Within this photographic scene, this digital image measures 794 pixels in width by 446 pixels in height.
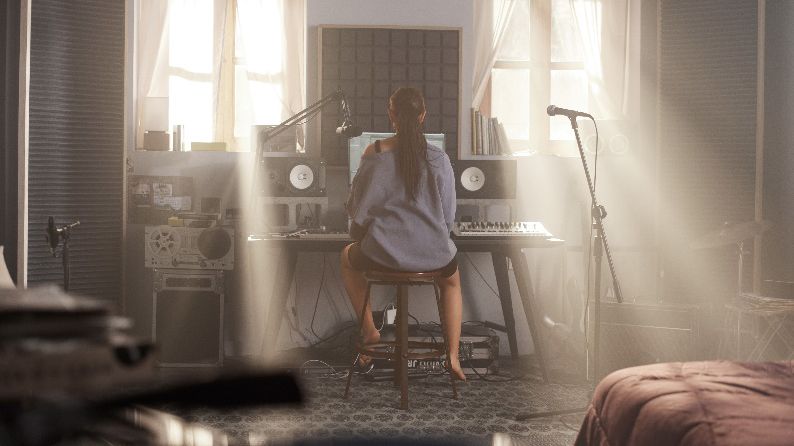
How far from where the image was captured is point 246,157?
4469mm

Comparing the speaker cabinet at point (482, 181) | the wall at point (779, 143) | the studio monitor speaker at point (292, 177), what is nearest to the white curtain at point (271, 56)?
the studio monitor speaker at point (292, 177)

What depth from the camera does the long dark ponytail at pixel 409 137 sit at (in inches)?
128

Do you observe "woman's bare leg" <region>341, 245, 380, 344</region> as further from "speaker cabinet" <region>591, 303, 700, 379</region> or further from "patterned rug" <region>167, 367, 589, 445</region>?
"speaker cabinet" <region>591, 303, 700, 379</region>

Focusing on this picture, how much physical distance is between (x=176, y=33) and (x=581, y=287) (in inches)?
111

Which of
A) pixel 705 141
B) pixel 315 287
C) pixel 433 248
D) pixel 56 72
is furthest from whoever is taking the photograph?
pixel 315 287

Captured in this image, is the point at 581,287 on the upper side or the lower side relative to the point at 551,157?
lower

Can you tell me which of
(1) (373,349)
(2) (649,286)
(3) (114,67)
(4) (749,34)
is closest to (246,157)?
(3) (114,67)

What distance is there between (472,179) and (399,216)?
1031 millimetres

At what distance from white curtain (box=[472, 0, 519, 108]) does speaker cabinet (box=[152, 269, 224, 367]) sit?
6.25ft

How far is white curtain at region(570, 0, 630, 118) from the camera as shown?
470cm

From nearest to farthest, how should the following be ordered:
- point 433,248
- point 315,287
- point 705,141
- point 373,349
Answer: point 433,248
point 373,349
point 705,141
point 315,287

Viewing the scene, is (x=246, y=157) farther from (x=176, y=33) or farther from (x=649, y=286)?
(x=649, y=286)

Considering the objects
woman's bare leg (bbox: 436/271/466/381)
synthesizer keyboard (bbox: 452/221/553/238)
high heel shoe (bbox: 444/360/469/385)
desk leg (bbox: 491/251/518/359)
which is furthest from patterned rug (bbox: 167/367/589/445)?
synthesizer keyboard (bbox: 452/221/553/238)

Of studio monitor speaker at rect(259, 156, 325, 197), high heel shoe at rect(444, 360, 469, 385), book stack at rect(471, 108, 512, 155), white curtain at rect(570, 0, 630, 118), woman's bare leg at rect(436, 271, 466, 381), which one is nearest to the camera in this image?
high heel shoe at rect(444, 360, 469, 385)
